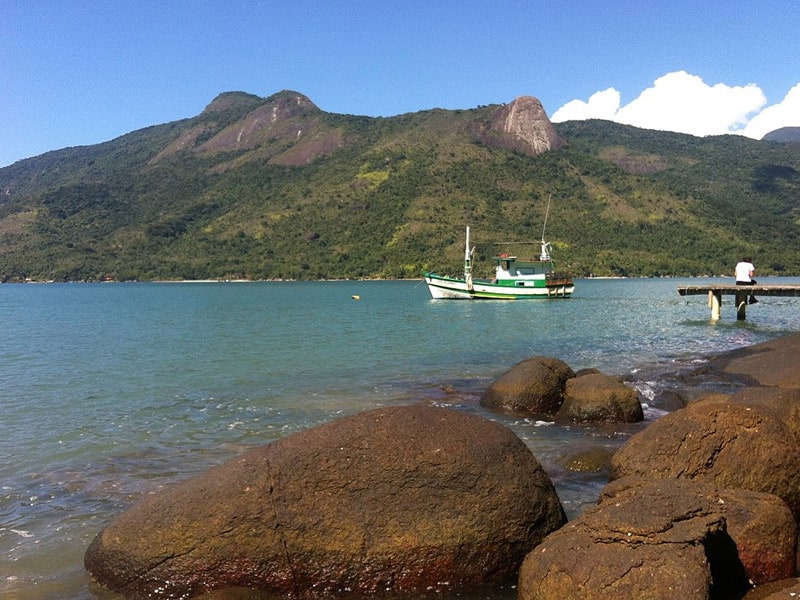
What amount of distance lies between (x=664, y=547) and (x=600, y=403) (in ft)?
29.8

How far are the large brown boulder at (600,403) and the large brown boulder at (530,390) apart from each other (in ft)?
1.21

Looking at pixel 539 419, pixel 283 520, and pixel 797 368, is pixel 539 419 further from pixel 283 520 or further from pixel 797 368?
pixel 283 520

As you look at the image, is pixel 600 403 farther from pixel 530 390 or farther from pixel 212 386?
pixel 212 386

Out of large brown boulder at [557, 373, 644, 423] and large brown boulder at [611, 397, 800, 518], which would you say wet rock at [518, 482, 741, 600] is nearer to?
large brown boulder at [611, 397, 800, 518]

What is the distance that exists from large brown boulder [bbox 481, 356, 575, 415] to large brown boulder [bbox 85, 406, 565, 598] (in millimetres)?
7901

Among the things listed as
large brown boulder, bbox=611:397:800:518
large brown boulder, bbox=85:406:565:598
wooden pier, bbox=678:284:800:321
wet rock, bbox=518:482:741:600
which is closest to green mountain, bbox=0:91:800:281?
wooden pier, bbox=678:284:800:321

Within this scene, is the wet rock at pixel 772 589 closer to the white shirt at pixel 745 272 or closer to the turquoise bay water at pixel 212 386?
the turquoise bay water at pixel 212 386

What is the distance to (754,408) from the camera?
8086mm

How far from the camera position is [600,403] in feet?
46.0

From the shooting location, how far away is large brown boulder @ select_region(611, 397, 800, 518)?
760cm

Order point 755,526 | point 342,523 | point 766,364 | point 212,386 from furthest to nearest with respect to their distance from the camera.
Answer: point 212,386
point 766,364
point 342,523
point 755,526

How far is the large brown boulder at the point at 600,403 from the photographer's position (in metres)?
13.8

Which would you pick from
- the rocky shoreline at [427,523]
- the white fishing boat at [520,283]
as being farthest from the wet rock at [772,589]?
the white fishing boat at [520,283]

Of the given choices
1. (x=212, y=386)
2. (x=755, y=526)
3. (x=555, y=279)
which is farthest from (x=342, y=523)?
(x=555, y=279)
